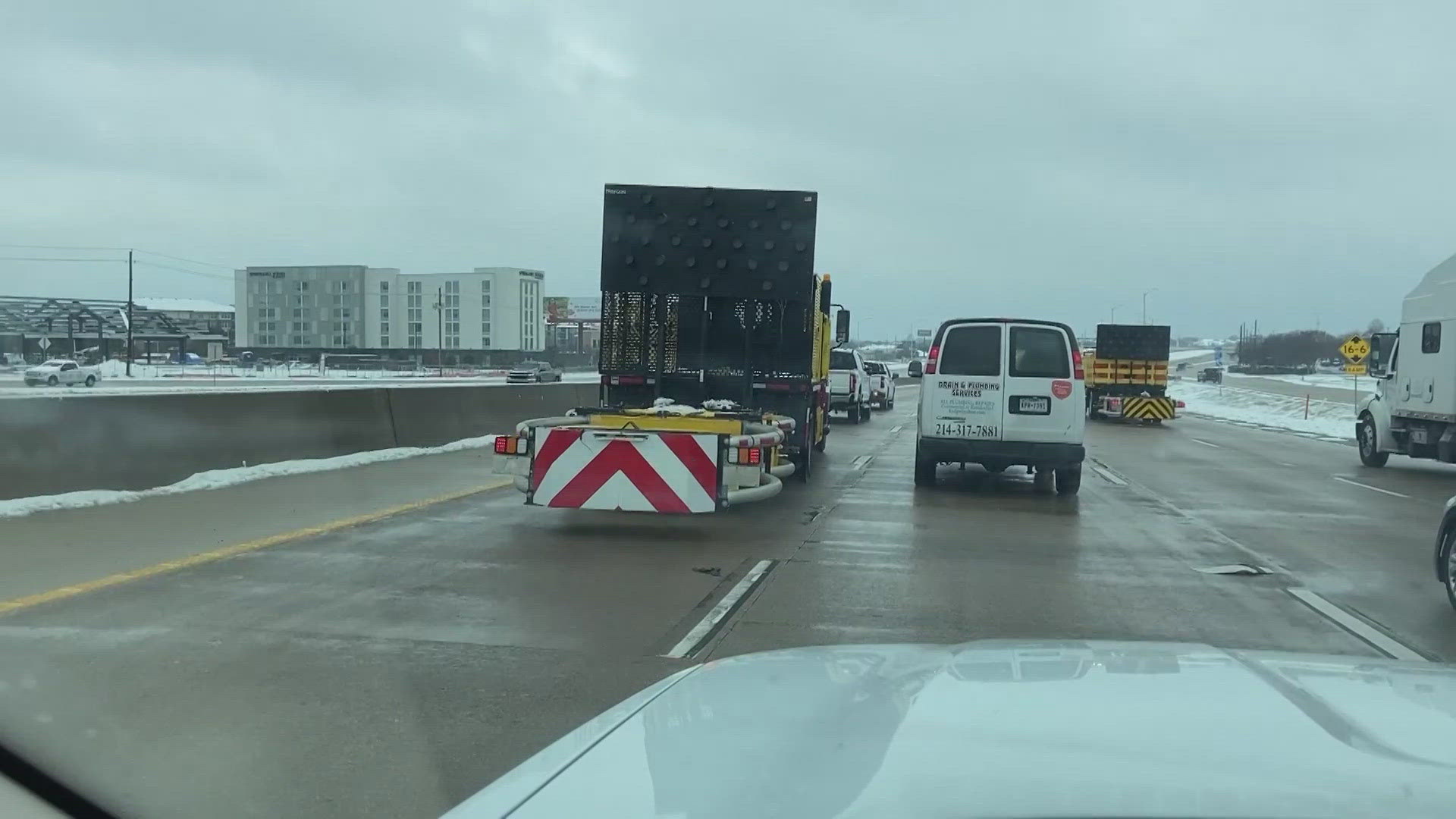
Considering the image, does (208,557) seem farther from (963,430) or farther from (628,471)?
(963,430)

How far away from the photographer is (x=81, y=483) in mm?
12344

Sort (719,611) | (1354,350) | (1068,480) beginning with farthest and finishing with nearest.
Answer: (1354,350)
(1068,480)
(719,611)

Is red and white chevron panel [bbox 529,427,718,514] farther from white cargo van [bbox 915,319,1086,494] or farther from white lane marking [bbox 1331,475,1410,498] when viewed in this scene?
white lane marking [bbox 1331,475,1410,498]

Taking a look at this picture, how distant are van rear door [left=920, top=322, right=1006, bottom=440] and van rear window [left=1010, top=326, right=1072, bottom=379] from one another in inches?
6.8

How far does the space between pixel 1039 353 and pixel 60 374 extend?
43.7 metres

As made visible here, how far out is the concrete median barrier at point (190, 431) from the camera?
11.9 m

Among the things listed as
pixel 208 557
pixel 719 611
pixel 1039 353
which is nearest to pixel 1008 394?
pixel 1039 353

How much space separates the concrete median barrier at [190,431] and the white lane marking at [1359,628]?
11.6 metres

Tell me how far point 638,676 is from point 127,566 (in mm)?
4927

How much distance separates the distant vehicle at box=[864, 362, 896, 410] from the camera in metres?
42.4

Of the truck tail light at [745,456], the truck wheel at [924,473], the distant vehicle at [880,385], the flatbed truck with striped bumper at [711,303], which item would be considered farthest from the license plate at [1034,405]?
the distant vehicle at [880,385]

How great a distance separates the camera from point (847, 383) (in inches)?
1326

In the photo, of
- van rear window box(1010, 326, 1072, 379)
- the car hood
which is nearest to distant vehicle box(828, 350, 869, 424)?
van rear window box(1010, 326, 1072, 379)

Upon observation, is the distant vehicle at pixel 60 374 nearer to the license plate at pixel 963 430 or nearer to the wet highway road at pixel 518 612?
the wet highway road at pixel 518 612
